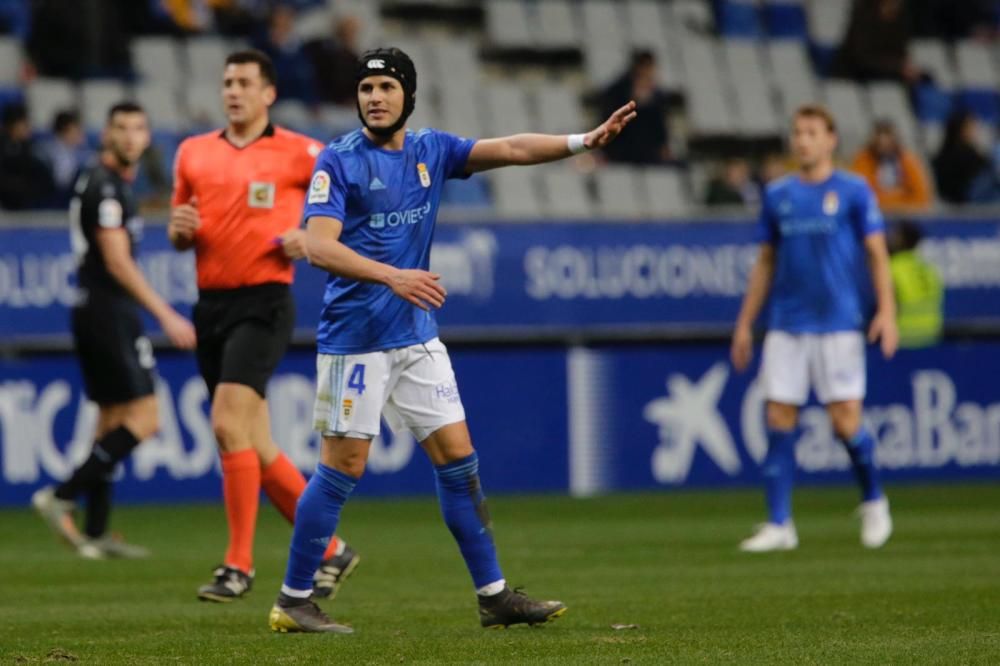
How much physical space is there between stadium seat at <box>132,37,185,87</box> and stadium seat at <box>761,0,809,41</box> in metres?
7.39

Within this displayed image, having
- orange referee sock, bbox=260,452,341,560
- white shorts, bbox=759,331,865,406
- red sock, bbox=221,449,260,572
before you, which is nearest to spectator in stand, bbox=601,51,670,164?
white shorts, bbox=759,331,865,406

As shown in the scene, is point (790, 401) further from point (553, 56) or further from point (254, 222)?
point (553, 56)

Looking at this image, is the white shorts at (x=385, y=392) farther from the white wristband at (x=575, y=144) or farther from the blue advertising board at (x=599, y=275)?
the blue advertising board at (x=599, y=275)

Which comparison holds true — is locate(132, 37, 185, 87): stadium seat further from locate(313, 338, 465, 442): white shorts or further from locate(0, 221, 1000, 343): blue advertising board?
locate(313, 338, 465, 442): white shorts

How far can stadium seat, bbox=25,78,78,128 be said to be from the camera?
58.0 ft

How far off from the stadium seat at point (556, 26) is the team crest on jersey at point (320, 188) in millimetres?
14282

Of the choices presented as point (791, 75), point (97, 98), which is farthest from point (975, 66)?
point (97, 98)

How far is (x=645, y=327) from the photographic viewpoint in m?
17.5

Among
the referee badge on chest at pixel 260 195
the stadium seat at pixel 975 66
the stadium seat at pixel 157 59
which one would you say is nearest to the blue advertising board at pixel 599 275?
the stadium seat at pixel 157 59

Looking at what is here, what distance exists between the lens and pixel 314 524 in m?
7.36

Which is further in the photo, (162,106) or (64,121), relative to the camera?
(162,106)

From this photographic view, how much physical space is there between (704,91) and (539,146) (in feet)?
46.7

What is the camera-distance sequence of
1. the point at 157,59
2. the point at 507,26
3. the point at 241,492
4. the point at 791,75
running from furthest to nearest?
1. the point at 791,75
2. the point at 507,26
3. the point at 157,59
4. the point at 241,492

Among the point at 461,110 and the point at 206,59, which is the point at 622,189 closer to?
the point at 461,110
